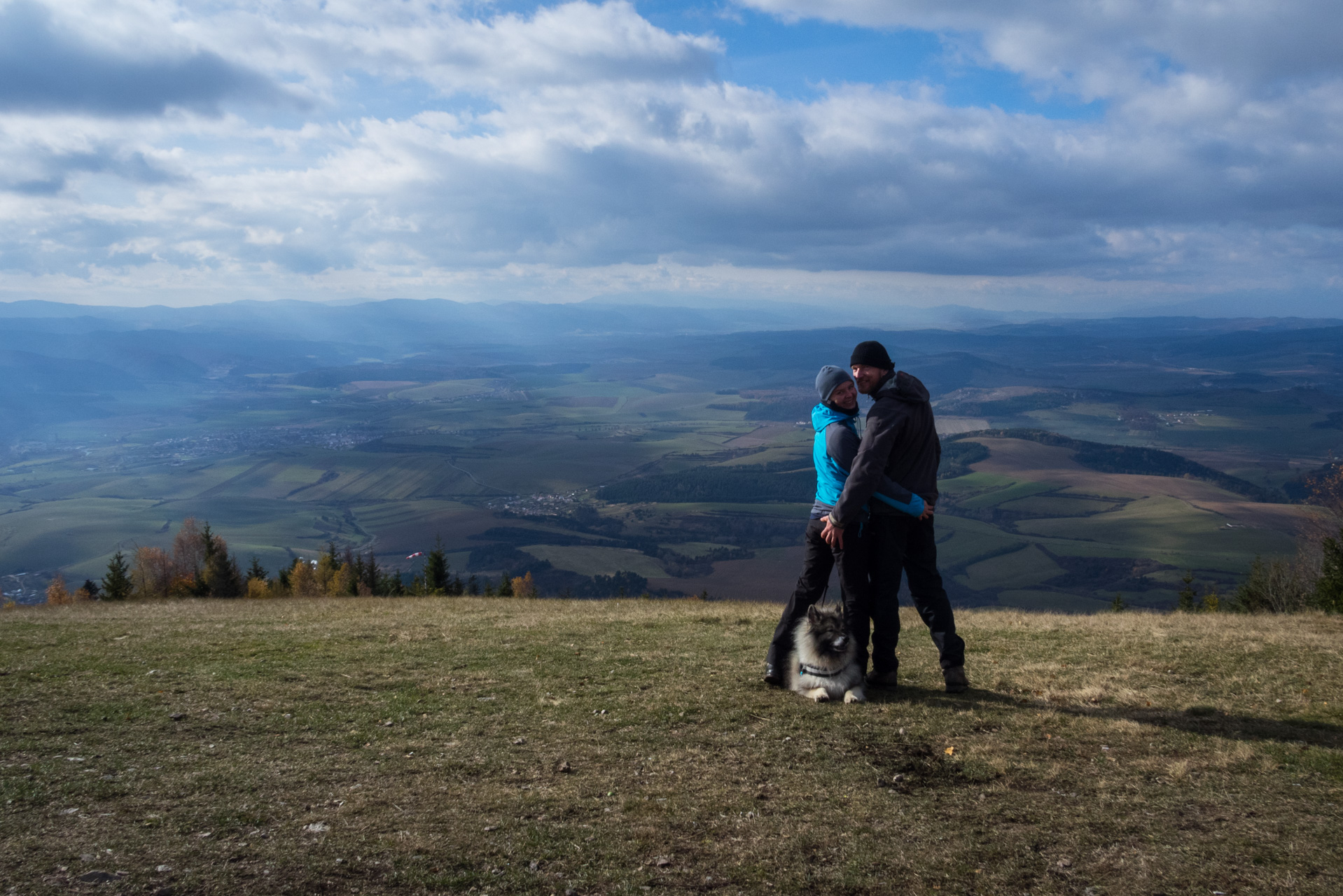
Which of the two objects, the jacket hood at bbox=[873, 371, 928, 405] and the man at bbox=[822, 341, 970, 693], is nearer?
the man at bbox=[822, 341, 970, 693]

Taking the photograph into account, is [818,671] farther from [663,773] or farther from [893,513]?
[663,773]

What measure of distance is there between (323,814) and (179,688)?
4.06 m

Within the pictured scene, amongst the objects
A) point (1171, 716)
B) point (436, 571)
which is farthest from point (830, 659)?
point (436, 571)

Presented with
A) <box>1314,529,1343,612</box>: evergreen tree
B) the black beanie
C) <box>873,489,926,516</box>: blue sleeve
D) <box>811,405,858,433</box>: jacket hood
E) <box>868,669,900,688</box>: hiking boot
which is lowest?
<box>1314,529,1343,612</box>: evergreen tree

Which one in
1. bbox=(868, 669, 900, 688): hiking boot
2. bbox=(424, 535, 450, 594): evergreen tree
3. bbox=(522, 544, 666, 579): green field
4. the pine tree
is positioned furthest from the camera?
bbox=(522, 544, 666, 579): green field

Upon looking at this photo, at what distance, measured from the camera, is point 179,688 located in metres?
7.83

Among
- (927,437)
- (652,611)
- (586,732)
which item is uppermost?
(927,437)

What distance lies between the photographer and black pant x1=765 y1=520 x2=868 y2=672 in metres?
7.12

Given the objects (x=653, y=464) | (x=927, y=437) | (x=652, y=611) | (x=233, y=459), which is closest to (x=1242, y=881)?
(x=927, y=437)

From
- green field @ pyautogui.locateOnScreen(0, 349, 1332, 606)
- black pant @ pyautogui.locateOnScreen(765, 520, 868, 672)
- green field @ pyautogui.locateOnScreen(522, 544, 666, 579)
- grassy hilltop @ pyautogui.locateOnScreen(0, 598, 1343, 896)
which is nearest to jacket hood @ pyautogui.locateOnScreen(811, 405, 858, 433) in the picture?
black pant @ pyautogui.locateOnScreen(765, 520, 868, 672)

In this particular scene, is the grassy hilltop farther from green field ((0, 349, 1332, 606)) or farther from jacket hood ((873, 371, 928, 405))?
green field ((0, 349, 1332, 606))

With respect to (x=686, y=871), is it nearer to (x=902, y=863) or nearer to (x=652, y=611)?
(x=902, y=863)

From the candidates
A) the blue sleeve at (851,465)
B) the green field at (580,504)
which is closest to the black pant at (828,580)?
the blue sleeve at (851,465)

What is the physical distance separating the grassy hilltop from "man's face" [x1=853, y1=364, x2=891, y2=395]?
299cm
